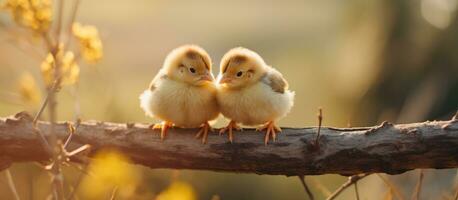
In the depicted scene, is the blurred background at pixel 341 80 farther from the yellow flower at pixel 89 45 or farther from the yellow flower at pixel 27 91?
the yellow flower at pixel 89 45

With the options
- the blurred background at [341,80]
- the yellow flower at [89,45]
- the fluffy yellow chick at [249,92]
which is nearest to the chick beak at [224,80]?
the fluffy yellow chick at [249,92]

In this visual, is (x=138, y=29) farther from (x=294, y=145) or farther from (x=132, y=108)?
(x=294, y=145)

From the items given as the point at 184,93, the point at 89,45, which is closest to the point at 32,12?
the point at 89,45

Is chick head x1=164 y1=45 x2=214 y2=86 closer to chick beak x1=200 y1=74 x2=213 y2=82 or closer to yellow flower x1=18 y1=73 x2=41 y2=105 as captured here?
chick beak x1=200 y1=74 x2=213 y2=82

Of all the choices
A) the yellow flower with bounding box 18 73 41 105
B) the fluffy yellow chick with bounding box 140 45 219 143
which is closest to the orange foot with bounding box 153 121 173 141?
the fluffy yellow chick with bounding box 140 45 219 143

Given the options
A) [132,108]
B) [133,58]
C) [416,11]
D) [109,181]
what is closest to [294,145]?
[109,181]

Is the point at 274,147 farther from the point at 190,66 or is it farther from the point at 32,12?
the point at 32,12
